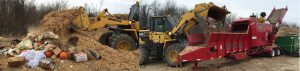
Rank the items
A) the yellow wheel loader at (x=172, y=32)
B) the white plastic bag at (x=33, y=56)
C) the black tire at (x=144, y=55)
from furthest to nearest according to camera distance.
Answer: the black tire at (x=144, y=55), the yellow wheel loader at (x=172, y=32), the white plastic bag at (x=33, y=56)

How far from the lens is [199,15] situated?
13.8 m

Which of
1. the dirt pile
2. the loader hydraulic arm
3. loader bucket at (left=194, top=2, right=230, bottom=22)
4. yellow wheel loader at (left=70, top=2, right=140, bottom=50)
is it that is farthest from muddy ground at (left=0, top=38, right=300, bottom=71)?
loader bucket at (left=194, top=2, right=230, bottom=22)

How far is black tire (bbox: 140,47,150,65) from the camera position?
50.1ft

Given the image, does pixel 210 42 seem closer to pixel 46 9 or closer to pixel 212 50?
pixel 212 50

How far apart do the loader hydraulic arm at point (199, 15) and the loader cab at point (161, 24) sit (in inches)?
31.7

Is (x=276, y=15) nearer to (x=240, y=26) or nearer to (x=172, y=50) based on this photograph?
(x=240, y=26)

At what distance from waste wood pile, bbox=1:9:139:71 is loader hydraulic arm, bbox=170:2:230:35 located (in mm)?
2775

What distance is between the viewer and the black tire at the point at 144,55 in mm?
15267

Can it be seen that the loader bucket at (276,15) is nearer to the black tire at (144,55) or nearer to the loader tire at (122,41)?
the black tire at (144,55)

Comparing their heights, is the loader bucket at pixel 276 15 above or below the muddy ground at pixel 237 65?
above

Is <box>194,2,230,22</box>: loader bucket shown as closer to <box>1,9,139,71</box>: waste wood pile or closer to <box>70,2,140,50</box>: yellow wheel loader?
<box>1,9,139,71</box>: waste wood pile

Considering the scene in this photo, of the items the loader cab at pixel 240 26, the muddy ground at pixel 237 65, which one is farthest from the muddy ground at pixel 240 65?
the loader cab at pixel 240 26

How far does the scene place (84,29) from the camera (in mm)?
16047

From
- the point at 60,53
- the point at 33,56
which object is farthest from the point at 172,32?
the point at 33,56
